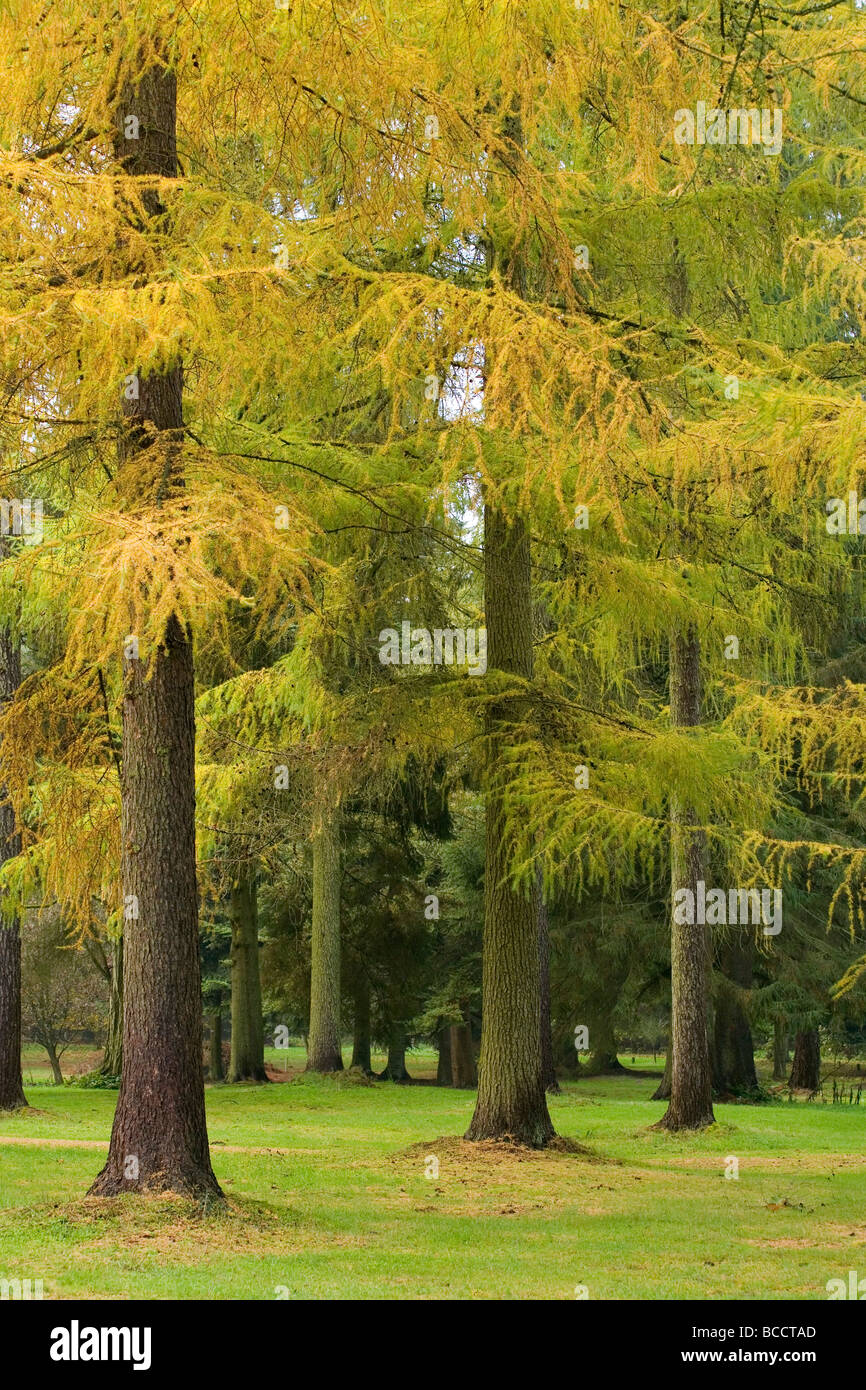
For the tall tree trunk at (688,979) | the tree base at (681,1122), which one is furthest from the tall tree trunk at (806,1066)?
the tall tree trunk at (688,979)

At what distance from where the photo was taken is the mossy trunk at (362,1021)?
2759 centimetres

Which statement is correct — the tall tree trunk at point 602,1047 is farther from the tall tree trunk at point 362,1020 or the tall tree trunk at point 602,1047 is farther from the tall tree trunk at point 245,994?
the tall tree trunk at point 245,994

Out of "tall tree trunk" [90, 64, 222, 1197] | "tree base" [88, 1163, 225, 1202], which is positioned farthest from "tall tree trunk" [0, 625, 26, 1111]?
"tree base" [88, 1163, 225, 1202]

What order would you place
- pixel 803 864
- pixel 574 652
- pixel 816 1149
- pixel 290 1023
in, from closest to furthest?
pixel 574 652
pixel 816 1149
pixel 803 864
pixel 290 1023

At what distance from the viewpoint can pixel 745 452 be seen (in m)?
8.44

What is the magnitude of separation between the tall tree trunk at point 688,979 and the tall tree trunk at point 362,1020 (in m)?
12.5

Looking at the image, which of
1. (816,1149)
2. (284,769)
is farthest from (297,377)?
(816,1149)

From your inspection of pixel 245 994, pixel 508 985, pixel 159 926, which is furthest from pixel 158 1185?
pixel 245 994

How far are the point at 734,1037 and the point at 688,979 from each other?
8.97 metres

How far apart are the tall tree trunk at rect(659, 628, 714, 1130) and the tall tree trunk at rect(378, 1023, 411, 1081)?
14361 mm

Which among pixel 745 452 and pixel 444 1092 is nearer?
pixel 745 452

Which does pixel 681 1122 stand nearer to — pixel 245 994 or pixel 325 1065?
pixel 325 1065
